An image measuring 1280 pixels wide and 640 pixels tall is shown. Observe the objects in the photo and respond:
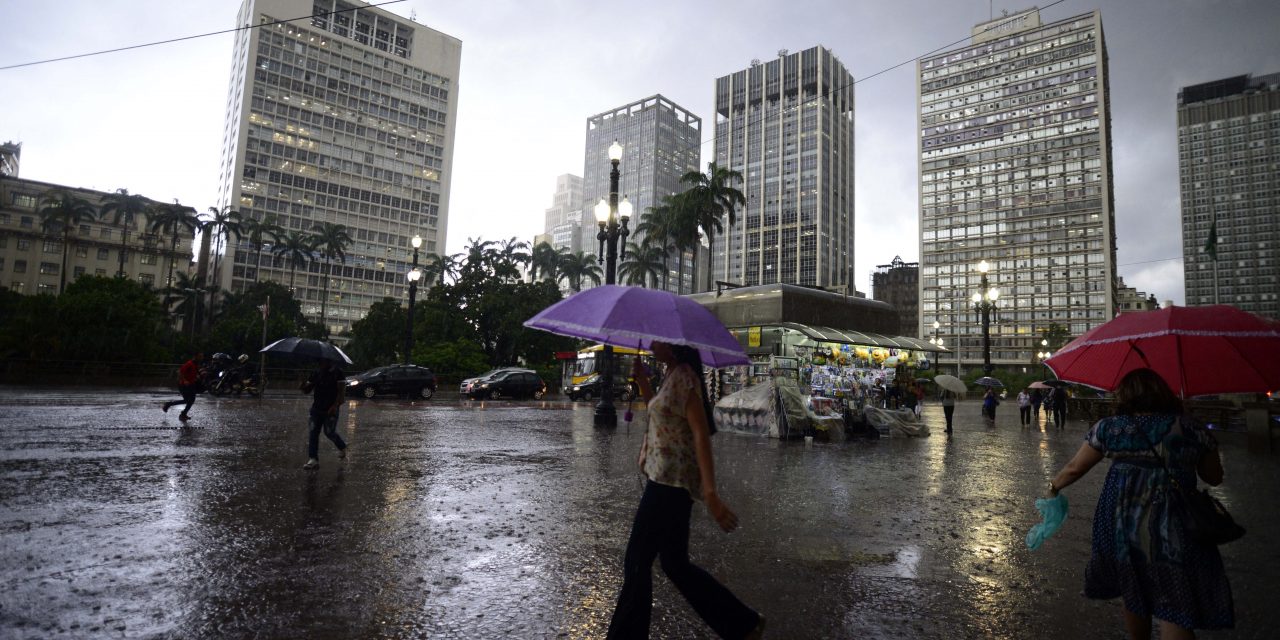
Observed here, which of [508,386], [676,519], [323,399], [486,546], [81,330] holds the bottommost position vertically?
[486,546]

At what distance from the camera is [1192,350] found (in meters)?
3.94

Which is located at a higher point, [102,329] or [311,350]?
[102,329]

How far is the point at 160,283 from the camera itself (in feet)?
287

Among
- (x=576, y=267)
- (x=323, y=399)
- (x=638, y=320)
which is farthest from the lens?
(x=576, y=267)

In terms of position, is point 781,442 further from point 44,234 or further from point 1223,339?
point 44,234

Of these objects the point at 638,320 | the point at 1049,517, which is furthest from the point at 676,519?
the point at 1049,517

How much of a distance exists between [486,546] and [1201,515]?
4.53 m

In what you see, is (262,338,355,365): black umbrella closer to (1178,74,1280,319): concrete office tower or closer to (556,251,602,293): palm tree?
(556,251,602,293): palm tree

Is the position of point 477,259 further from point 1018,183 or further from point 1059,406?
point 1018,183

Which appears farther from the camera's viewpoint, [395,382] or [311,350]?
[395,382]

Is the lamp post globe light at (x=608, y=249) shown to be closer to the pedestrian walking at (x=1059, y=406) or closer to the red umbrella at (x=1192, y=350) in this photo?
the red umbrella at (x=1192, y=350)

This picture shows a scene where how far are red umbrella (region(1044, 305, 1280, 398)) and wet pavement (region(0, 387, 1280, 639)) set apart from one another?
1534 millimetres

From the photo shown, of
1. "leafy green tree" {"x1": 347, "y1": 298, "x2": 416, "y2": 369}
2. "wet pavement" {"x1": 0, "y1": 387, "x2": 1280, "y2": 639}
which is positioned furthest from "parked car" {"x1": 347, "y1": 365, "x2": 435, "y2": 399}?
"leafy green tree" {"x1": 347, "y1": 298, "x2": 416, "y2": 369}

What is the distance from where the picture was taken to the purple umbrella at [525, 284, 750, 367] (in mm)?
3375
